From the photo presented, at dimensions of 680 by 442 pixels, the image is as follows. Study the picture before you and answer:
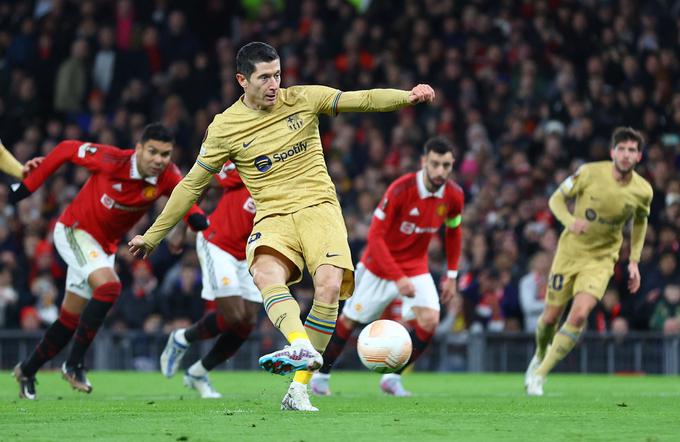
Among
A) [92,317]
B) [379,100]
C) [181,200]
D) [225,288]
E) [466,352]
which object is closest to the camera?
[379,100]

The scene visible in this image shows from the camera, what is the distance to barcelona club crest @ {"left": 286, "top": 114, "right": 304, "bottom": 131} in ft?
31.4

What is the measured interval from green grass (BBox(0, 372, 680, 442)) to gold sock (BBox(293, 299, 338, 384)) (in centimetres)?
49

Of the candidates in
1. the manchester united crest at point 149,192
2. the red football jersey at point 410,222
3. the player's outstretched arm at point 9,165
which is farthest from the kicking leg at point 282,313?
the red football jersey at point 410,222

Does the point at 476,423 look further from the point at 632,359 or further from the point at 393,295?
the point at 632,359

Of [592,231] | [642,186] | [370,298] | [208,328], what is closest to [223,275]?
[208,328]

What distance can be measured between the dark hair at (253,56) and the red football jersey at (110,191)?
2866 millimetres

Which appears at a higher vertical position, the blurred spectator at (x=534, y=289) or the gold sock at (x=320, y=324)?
the blurred spectator at (x=534, y=289)

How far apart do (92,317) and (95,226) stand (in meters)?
0.86

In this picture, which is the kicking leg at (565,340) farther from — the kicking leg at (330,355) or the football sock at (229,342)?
the football sock at (229,342)

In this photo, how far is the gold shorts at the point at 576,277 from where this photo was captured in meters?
13.1

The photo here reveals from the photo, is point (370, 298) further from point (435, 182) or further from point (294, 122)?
point (294, 122)

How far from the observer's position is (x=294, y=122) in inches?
378

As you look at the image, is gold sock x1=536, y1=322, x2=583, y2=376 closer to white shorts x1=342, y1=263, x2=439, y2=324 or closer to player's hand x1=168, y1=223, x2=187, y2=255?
white shorts x1=342, y1=263, x2=439, y2=324

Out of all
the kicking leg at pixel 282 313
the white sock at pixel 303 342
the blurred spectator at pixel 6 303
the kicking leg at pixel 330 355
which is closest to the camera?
the kicking leg at pixel 282 313
